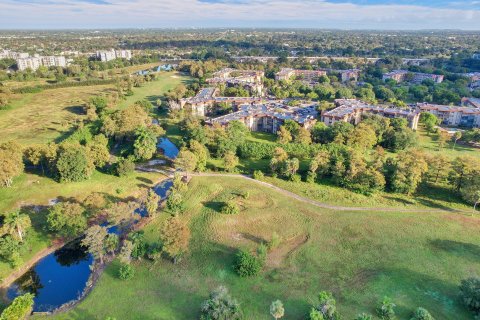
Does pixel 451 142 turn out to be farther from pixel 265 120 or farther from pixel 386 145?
pixel 265 120

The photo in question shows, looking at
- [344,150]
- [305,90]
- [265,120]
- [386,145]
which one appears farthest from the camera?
[305,90]

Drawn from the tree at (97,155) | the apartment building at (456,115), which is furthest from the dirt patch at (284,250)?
the apartment building at (456,115)

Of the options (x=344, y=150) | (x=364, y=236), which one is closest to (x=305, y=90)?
(x=344, y=150)

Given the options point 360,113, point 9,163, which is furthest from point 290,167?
point 9,163

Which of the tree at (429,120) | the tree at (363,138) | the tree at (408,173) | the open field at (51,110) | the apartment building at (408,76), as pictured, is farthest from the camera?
the apartment building at (408,76)

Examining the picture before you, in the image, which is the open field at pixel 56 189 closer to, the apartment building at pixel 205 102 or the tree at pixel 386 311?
the tree at pixel 386 311

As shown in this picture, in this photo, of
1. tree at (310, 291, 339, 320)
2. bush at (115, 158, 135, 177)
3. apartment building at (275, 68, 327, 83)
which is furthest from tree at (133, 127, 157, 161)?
apartment building at (275, 68, 327, 83)
